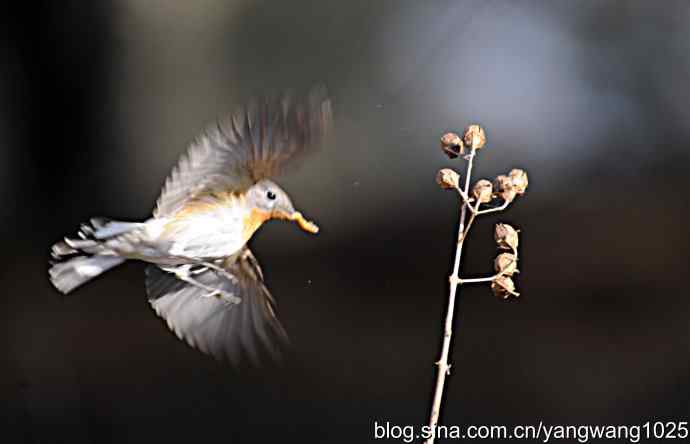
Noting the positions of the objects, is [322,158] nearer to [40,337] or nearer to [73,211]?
[73,211]

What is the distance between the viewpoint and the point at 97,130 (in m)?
3.46

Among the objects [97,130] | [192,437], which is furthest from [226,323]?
[97,130]

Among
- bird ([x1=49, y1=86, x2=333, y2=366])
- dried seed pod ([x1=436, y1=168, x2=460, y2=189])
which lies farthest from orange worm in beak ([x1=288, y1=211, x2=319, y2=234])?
dried seed pod ([x1=436, y1=168, x2=460, y2=189])

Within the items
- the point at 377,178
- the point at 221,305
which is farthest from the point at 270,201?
the point at 377,178

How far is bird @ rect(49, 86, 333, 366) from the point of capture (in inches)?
29.0

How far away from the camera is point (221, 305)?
36.1 inches

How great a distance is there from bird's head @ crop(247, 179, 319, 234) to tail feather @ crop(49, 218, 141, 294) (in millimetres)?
120

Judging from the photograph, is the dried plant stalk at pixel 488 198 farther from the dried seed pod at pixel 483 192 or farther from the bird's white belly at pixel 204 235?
the bird's white belly at pixel 204 235

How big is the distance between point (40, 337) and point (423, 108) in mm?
1797

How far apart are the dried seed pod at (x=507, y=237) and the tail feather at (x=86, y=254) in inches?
15.2

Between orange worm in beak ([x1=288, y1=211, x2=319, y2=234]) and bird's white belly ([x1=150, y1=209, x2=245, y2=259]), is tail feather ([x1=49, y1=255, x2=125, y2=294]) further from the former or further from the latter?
orange worm in beak ([x1=288, y1=211, x2=319, y2=234])

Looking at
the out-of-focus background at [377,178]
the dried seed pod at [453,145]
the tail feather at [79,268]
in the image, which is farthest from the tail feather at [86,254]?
the out-of-focus background at [377,178]

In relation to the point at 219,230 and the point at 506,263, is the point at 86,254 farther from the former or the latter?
the point at 506,263

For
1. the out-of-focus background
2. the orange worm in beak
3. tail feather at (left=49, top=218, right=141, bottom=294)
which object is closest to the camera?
the orange worm in beak
